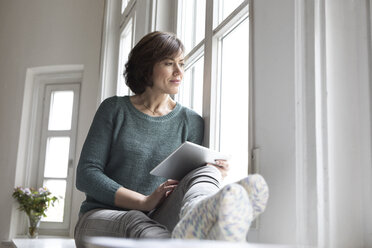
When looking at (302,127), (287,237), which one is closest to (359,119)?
(302,127)

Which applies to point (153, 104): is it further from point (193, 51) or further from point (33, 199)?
point (33, 199)

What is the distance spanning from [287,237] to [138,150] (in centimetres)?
91

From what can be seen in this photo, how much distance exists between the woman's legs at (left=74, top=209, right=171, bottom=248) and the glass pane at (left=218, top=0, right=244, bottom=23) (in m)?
0.96

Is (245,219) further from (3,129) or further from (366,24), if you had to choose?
(3,129)

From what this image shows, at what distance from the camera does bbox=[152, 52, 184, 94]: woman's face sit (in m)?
1.98

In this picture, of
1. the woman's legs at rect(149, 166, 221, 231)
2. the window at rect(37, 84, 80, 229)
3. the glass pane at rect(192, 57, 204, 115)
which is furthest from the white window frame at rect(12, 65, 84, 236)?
the woman's legs at rect(149, 166, 221, 231)

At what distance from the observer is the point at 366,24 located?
113 cm

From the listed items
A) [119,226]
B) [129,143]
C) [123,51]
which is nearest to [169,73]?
[129,143]

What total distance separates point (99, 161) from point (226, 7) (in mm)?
875

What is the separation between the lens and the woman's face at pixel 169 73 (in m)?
1.98

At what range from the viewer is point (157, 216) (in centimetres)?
166

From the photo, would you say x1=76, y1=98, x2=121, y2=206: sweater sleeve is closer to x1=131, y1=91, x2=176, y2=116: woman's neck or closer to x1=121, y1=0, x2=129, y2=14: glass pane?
x1=131, y1=91, x2=176, y2=116: woman's neck

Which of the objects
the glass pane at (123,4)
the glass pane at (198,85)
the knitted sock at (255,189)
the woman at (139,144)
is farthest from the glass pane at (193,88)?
the glass pane at (123,4)

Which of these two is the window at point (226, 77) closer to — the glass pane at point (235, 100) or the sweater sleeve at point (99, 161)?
the glass pane at point (235, 100)
